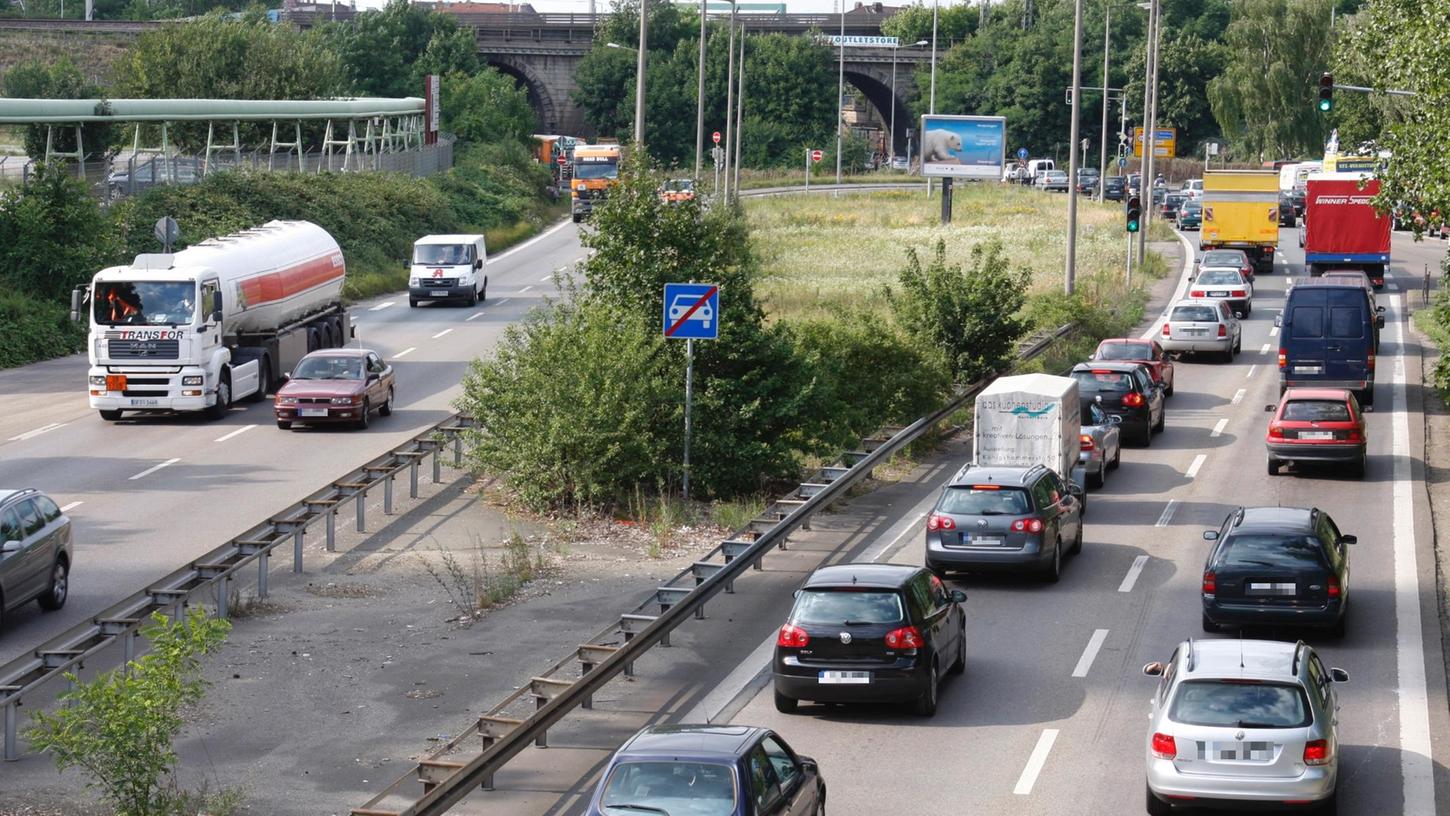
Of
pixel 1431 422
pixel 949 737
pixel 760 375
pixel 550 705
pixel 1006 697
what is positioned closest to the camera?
pixel 550 705

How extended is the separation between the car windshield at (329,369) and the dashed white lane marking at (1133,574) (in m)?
16.4

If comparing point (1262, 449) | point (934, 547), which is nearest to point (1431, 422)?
point (1262, 449)

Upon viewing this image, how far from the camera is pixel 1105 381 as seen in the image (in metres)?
32.7

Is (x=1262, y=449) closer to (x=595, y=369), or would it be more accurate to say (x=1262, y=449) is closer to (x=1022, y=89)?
(x=595, y=369)

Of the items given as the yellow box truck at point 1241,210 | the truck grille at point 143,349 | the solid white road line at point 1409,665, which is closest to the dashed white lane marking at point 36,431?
the truck grille at point 143,349

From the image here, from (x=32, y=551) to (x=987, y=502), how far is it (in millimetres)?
11237

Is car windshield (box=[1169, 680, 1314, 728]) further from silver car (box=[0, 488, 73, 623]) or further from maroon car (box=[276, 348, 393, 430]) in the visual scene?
maroon car (box=[276, 348, 393, 430])

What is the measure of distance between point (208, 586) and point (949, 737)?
928 cm

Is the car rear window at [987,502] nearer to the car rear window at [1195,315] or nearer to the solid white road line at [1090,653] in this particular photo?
the solid white road line at [1090,653]

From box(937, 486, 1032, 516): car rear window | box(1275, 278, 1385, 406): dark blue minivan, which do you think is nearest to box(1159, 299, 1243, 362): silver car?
box(1275, 278, 1385, 406): dark blue minivan

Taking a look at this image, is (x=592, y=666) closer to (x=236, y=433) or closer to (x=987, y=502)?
(x=987, y=502)

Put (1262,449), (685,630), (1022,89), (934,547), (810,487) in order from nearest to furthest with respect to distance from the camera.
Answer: (685,630) < (934,547) < (810,487) < (1262,449) < (1022,89)

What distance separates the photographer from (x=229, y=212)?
187 feet

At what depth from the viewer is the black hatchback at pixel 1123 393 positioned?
32594 millimetres
